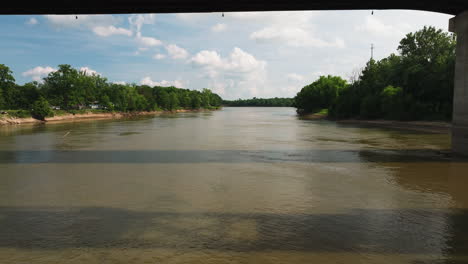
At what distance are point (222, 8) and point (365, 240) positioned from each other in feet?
62.5

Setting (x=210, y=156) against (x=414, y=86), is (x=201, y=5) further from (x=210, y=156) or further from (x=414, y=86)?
(x=414, y=86)

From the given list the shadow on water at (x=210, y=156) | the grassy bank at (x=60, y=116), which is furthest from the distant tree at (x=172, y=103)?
the shadow on water at (x=210, y=156)

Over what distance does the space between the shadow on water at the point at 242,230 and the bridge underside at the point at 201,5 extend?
50.6 feet

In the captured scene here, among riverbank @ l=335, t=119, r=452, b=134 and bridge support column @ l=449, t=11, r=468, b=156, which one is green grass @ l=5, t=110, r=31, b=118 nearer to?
bridge support column @ l=449, t=11, r=468, b=156

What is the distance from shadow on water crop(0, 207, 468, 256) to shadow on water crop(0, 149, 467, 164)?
1173cm

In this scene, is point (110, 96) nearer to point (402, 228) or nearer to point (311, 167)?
point (311, 167)

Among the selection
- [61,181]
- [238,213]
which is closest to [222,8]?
[61,181]

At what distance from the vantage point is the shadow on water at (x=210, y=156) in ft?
73.8

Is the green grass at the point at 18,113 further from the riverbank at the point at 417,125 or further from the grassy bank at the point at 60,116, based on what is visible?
the riverbank at the point at 417,125

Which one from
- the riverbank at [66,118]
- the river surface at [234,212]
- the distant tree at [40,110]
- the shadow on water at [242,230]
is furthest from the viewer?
the distant tree at [40,110]

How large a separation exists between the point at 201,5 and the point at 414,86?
2396 inches

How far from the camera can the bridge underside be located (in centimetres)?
2109

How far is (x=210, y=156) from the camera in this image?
24406 millimetres

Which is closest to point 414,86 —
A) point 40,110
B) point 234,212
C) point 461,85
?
point 461,85
